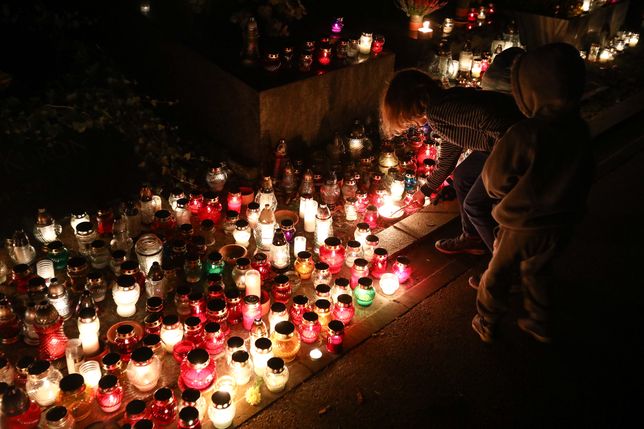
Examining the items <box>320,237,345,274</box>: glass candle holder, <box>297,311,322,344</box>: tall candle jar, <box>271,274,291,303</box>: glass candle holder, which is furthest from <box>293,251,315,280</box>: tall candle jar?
<box>297,311,322,344</box>: tall candle jar

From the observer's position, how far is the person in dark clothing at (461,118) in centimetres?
421

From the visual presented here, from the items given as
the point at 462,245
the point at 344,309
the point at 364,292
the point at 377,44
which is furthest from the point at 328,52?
the point at 344,309

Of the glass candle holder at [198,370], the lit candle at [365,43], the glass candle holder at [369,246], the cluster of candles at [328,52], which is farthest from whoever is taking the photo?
the lit candle at [365,43]

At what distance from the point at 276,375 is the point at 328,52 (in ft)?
14.0

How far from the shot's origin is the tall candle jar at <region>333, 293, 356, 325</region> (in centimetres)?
428

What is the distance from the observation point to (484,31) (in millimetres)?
9602

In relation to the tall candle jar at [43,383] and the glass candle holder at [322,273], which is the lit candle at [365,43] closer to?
the glass candle holder at [322,273]

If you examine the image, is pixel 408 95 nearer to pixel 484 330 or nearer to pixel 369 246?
pixel 369 246

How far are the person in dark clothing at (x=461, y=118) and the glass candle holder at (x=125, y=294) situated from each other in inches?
91.5

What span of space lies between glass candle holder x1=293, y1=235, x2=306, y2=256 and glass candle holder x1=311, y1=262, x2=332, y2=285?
48 cm

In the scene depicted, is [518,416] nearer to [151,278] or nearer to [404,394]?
[404,394]

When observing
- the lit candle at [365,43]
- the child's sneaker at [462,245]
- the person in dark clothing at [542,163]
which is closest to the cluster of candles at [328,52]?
the lit candle at [365,43]

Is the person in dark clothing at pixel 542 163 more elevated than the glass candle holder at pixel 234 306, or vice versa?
the person in dark clothing at pixel 542 163

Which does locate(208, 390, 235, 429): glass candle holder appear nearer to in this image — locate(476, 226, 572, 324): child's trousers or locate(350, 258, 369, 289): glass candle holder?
locate(350, 258, 369, 289): glass candle holder
